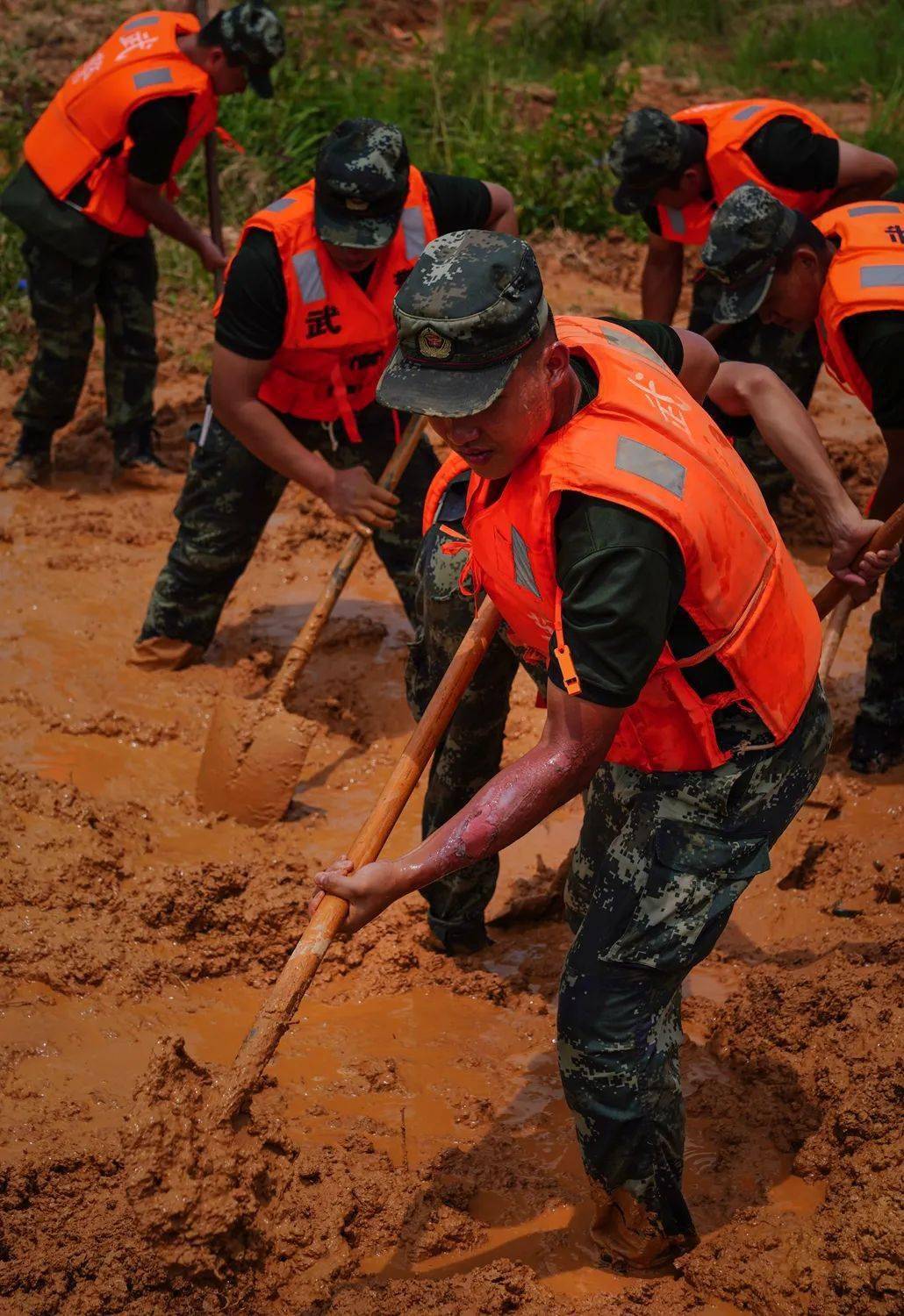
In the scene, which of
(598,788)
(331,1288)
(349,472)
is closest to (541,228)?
(349,472)

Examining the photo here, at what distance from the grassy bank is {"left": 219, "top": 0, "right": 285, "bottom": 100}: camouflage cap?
2.37m

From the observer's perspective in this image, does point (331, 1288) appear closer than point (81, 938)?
Yes

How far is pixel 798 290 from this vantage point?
4215 millimetres

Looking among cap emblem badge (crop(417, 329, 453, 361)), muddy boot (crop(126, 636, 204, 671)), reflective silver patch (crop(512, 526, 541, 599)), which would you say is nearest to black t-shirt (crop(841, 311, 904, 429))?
reflective silver patch (crop(512, 526, 541, 599))

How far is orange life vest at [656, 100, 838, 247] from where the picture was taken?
5180mm

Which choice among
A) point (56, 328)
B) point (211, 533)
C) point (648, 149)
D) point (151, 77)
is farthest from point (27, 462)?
point (648, 149)

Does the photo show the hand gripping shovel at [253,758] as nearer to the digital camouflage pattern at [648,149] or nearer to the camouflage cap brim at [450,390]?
the digital camouflage pattern at [648,149]

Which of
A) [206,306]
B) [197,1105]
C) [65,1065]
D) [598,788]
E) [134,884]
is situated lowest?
[206,306]

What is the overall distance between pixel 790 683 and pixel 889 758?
84.4 inches

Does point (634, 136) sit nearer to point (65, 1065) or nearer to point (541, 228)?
A: point (541, 228)

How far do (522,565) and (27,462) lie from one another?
15.5 ft

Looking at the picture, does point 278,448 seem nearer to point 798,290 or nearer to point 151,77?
point 798,290

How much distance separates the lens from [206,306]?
786 cm

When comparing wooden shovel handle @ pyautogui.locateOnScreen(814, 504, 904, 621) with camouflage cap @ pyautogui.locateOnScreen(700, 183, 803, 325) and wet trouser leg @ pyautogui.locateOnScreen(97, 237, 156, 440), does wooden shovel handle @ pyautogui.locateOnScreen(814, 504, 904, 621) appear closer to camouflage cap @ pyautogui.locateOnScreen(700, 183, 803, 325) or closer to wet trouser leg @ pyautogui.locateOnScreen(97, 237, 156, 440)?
camouflage cap @ pyautogui.locateOnScreen(700, 183, 803, 325)
